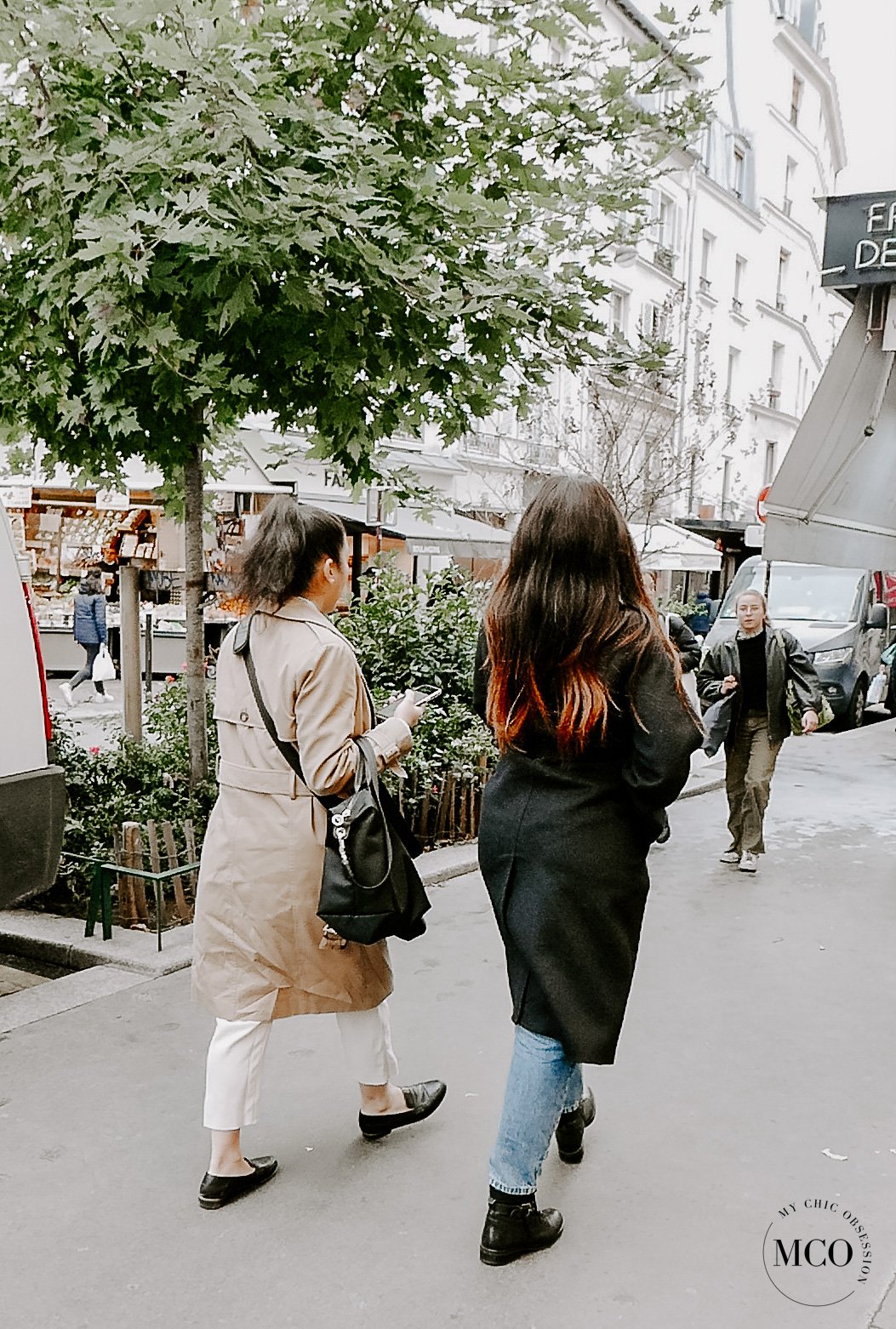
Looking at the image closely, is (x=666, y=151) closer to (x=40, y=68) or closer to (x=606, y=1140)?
(x=40, y=68)

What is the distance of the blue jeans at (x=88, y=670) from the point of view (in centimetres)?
1512

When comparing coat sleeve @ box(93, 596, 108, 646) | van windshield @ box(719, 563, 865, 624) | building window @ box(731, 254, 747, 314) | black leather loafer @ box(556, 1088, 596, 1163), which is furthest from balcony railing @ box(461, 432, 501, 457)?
black leather loafer @ box(556, 1088, 596, 1163)

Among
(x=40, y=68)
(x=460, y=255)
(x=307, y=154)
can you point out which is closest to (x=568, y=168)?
(x=460, y=255)

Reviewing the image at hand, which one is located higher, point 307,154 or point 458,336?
point 307,154

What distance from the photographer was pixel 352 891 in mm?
3000

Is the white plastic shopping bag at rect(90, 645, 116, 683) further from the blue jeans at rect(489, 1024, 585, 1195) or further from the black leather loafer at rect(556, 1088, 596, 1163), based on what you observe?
the blue jeans at rect(489, 1024, 585, 1195)

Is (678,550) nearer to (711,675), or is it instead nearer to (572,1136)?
(711,675)

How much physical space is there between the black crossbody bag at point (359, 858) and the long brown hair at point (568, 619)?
16.3 inches

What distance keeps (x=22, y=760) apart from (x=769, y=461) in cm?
3645

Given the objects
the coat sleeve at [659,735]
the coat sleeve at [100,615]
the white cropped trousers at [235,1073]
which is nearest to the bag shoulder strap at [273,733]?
the white cropped trousers at [235,1073]

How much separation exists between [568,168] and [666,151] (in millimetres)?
478

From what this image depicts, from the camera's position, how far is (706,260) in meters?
32.9
